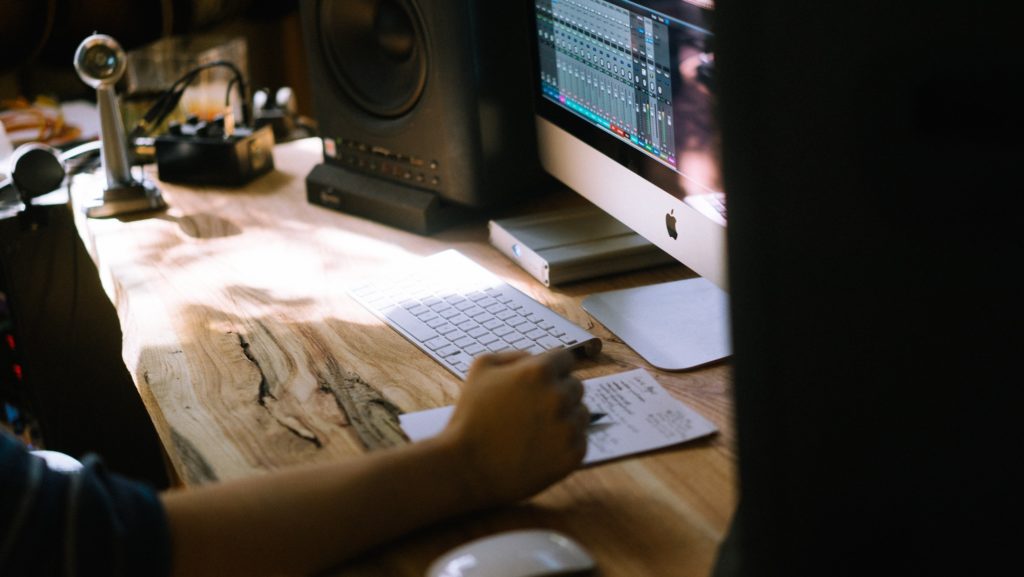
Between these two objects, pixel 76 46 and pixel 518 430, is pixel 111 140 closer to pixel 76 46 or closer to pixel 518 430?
pixel 76 46

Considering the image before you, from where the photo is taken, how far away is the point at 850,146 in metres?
0.45

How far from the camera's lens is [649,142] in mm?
1166

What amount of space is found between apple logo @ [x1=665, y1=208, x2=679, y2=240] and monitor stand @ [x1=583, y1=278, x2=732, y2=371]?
0.08 metres

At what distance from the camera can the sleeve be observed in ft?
2.40

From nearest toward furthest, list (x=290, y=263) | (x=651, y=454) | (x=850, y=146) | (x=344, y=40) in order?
(x=850, y=146) < (x=651, y=454) < (x=290, y=263) < (x=344, y=40)

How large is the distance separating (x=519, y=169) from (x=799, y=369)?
107 centimetres

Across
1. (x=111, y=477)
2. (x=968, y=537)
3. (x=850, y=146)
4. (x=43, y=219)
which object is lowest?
(x=43, y=219)

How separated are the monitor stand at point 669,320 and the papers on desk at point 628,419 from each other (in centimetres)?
6

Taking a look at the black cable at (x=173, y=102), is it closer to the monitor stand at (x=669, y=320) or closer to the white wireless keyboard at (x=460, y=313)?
the white wireless keyboard at (x=460, y=313)

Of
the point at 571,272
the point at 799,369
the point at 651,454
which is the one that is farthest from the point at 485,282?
the point at 799,369

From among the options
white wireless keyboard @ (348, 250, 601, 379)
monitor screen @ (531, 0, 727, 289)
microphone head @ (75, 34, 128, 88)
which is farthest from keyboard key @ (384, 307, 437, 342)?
microphone head @ (75, 34, 128, 88)

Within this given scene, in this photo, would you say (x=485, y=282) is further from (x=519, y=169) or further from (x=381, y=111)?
(x=381, y=111)

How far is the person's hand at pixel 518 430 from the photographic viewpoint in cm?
83

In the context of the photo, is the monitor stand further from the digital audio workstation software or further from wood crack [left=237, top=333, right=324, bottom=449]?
wood crack [left=237, top=333, right=324, bottom=449]
